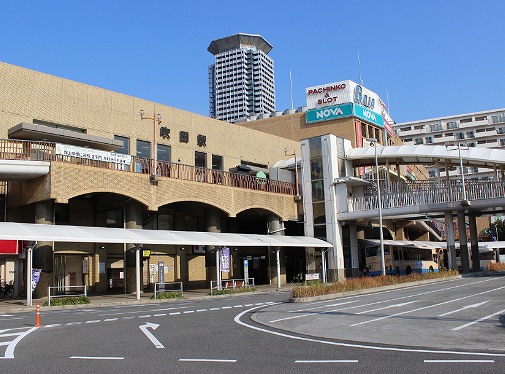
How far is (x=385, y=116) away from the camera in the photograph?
67812mm

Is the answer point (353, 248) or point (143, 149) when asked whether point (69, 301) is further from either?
point (353, 248)

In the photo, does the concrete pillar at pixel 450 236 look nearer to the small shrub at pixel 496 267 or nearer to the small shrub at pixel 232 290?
the small shrub at pixel 496 267

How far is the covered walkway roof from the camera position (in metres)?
40.2

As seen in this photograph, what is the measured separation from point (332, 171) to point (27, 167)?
24.3m

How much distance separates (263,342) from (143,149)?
2745 cm

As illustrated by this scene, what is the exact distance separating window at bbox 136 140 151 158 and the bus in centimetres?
2136

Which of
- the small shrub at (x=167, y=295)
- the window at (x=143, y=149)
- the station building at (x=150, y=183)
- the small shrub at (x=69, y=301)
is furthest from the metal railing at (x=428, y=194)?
the small shrub at (x=69, y=301)

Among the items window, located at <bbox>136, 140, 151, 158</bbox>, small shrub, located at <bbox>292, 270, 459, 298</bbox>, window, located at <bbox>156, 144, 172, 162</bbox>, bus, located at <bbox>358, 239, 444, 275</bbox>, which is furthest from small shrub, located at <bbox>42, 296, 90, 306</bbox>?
bus, located at <bbox>358, 239, 444, 275</bbox>

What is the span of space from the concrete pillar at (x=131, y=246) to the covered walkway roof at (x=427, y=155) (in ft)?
65.1

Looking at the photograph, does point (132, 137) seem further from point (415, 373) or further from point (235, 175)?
point (415, 373)

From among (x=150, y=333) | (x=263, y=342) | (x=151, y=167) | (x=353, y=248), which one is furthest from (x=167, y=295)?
(x=353, y=248)

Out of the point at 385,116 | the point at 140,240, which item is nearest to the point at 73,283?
the point at 140,240

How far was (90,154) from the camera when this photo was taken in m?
29.3

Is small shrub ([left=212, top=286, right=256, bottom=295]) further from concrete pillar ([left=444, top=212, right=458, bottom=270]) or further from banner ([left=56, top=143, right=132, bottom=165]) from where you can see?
concrete pillar ([left=444, top=212, right=458, bottom=270])
